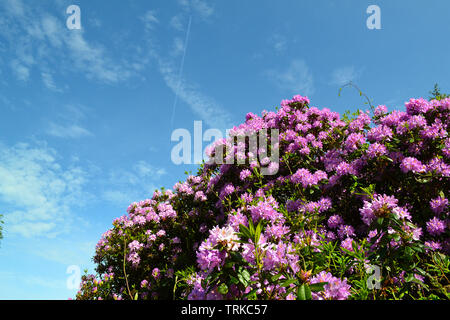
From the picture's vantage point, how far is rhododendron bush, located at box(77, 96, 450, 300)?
160 centimetres

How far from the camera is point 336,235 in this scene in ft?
12.8

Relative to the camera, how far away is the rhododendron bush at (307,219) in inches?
63.1

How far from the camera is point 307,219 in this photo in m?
3.69

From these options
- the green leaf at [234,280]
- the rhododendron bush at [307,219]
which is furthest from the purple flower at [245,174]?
the green leaf at [234,280]

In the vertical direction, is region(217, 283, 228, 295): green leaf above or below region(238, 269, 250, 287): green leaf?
below

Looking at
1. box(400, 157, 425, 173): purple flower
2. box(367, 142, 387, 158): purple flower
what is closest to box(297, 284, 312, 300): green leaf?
box(400, 157, 425, 173): purple flower

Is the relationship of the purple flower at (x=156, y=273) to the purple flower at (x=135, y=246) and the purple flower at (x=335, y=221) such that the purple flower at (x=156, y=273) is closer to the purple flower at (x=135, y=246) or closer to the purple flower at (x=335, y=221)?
the purple flower at (x=135, y=246)

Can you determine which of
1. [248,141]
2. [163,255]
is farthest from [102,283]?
[248,141]

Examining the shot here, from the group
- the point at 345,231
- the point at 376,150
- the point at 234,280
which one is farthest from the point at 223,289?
the point at 376,150

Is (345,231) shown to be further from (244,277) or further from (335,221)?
(244,277)

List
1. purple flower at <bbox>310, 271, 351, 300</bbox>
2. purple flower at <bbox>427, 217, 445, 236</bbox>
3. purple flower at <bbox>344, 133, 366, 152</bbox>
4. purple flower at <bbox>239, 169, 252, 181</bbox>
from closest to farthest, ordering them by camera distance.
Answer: purple flower at <bbox>310, 271, 351, 300</bbox>
purple flower at <bbox>427, 217, 445, 236</bbox>
purple flower at <bbox>344, 133, 366, 152</bbox>
purple flower at <bbox>239, 169, 252, 181</bbox>

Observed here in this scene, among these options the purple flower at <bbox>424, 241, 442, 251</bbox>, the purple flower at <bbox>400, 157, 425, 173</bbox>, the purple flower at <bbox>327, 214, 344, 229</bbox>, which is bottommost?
the purple flower at <bbox>424, 241, 442, 251</bbox>

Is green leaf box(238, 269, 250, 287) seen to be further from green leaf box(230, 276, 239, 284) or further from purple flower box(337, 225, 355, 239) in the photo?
purple flower box(337, 225, 355, 239)
